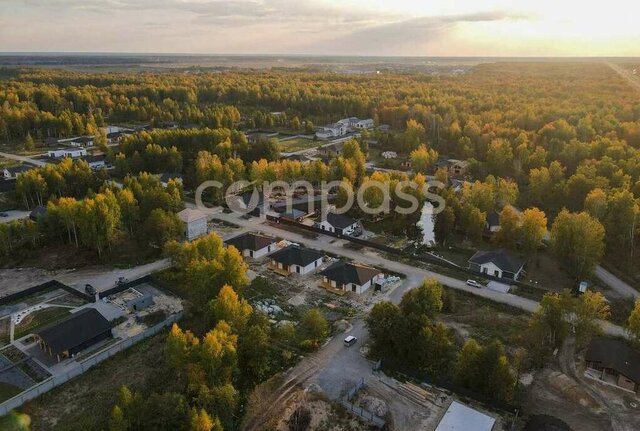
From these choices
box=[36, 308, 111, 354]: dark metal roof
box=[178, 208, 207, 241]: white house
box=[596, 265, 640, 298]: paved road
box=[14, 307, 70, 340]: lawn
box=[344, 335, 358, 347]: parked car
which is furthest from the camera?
box=[178, 208, 207, 241]: white house

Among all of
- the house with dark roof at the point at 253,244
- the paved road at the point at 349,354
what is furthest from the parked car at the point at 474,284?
the house with dark roof at the point at 253,244

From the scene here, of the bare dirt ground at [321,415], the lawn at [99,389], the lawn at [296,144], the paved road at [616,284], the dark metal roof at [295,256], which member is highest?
the dark metal roof at [295,256]

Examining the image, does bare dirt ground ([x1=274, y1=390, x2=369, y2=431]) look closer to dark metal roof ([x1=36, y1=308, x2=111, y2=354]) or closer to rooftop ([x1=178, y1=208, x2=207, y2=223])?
dark metal roof ([x1=36, y1=308, x2=111, y2=354])

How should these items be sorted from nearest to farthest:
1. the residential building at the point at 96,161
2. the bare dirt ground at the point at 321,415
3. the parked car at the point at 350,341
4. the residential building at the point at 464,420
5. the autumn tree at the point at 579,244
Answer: the residential building at the point at 464,420, the bare dirt ground at the point at 321,415, the parked car at the point at 350,341, the autumn tree at the point at 579,244, the residential building at the point at 96,161

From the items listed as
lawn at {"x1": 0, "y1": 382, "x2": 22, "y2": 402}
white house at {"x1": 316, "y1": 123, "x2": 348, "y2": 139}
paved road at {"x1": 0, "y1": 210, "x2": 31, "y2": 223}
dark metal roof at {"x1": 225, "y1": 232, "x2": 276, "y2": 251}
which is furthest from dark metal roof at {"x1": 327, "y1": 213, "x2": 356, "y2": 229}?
white house at {"x1": 316, "y1": 123, "x2": 348, "y2": 139}

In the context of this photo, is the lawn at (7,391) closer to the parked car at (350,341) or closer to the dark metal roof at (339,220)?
the parked car at (350,341)

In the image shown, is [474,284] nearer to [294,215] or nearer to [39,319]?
[294,215]

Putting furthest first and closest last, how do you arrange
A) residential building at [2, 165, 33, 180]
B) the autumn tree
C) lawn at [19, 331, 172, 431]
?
residential building at [2, 165, 33, 180] < the autumn tree < lawn at [19, 331, 172, 431]
